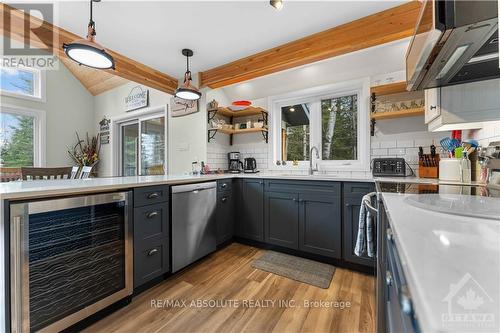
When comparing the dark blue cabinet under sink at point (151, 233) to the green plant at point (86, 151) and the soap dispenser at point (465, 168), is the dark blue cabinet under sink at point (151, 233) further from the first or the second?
the green plant at point (86, 151)

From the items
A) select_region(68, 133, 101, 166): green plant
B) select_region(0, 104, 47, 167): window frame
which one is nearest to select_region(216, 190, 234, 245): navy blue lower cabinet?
select_region(68, 133, 101, 166): green plant

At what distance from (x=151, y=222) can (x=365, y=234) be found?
165 centimetres

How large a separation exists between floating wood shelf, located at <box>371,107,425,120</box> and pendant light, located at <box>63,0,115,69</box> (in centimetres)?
259

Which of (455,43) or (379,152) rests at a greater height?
(455,43)

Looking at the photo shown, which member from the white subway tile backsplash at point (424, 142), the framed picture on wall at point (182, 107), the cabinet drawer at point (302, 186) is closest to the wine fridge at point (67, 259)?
the cabinet drawer at point (302, 186)

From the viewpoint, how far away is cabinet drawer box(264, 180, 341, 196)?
218 centimetres

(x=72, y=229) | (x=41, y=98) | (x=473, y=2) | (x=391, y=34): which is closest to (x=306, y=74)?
(x=391, y=34)

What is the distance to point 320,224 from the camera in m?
2.25

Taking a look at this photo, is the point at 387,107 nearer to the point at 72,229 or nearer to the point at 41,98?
the point at 72,229

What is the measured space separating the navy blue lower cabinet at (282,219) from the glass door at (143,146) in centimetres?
222

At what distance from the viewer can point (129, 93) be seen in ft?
14.4

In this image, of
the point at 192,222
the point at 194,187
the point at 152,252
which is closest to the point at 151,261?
the point at 152,252

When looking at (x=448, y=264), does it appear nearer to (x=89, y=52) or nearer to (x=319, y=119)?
(x=89, y=52)

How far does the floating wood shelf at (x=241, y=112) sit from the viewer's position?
10.6 feet
